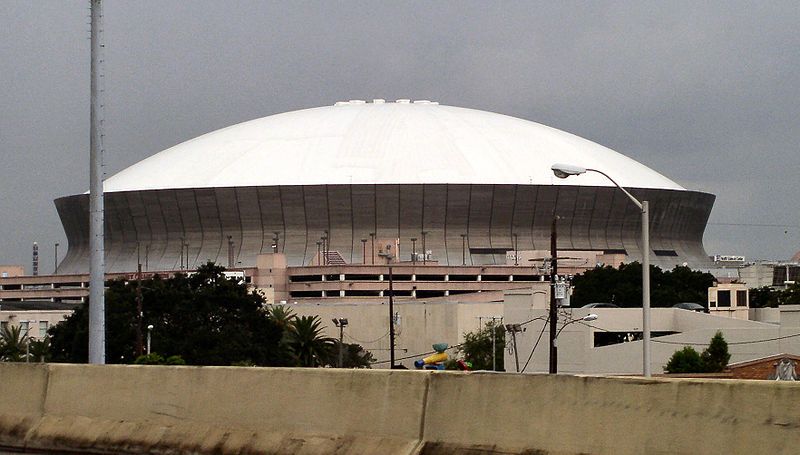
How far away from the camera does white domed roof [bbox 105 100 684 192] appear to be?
507 ft

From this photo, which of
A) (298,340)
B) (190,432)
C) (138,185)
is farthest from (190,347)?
(138,185)

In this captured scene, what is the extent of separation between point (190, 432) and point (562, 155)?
14536 cm

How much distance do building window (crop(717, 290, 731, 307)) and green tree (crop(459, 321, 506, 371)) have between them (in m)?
13.6

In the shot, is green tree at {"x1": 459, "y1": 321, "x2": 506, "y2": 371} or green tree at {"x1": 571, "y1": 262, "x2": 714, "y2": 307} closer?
green tree at {"x1": 459, "y1": 321, "x2": 506, "y2": 371}

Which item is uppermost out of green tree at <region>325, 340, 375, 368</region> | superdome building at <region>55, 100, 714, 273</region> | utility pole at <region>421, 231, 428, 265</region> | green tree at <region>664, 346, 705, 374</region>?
superdome building at <region>55, 100, 714, 273</region>

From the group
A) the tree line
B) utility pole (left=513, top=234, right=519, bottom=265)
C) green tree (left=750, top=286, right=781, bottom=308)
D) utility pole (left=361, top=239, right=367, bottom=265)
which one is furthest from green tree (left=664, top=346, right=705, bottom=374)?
utility pole (left=361, top=239, right=367, bottom=265)

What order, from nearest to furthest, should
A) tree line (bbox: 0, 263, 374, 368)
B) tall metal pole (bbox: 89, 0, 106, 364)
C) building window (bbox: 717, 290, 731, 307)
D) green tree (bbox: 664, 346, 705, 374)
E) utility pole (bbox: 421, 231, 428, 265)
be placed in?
tall metal pole (bbox: 89, 0, 106, 364)
green tree (bbox: 664, 346, 705, 374)
tree line (bbox: 0, 263, 374, 368)
building window (bbox: 717, 290, 731, 307)
utility pole (bbox: 421, 231, 428, 265)

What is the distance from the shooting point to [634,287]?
114 m

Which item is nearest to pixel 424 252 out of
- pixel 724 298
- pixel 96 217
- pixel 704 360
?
pixel 724 298

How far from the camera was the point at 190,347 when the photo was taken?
7594 centimetres

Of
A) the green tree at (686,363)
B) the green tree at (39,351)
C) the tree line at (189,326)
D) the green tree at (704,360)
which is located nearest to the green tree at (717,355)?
the green tree at (704,360)

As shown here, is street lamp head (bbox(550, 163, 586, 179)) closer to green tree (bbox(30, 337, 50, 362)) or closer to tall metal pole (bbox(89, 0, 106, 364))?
tall metal pole (bbox(89, 0, 106, 364))

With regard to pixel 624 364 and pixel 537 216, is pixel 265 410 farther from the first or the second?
pixel 537 216

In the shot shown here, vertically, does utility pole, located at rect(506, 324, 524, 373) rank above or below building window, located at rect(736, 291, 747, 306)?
below
